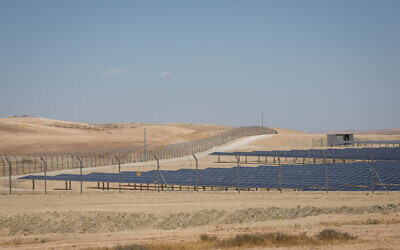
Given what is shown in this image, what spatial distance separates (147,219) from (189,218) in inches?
78.2

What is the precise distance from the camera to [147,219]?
23.8 meters

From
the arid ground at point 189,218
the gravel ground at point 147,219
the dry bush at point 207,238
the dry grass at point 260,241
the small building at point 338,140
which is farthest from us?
the small building at point 338,140

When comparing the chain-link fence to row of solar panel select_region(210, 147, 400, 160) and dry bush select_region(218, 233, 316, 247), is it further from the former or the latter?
dry bush select_region(218, 233, 316, 247)

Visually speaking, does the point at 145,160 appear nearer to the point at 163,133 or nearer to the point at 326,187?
the point at 326,187

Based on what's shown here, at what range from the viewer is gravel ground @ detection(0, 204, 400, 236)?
22.8 metres

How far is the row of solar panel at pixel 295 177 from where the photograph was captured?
31.6m

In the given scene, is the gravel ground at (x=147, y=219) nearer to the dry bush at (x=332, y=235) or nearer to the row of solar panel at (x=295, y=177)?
the dry bush at (x=332, y=235)

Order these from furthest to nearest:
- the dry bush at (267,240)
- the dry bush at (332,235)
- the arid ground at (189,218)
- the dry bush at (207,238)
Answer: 1. the arid ground at (189,218)
2. the dry bush at (207,238)
3. the dry bush at (332,235)
4. the dry bush at (267,240)

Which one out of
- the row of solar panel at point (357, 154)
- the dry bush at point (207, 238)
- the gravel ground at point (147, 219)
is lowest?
the gravel ground at point (147, 219)

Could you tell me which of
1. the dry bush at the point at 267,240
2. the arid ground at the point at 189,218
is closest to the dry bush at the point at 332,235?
the arid ground at the point at 189,218

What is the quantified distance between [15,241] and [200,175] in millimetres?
21483

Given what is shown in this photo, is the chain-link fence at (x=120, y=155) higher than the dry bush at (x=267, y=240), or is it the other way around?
the chain-link fence at (x=120, y=155)

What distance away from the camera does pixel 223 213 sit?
2391cm

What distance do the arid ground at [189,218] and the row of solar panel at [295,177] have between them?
110 centimetres
